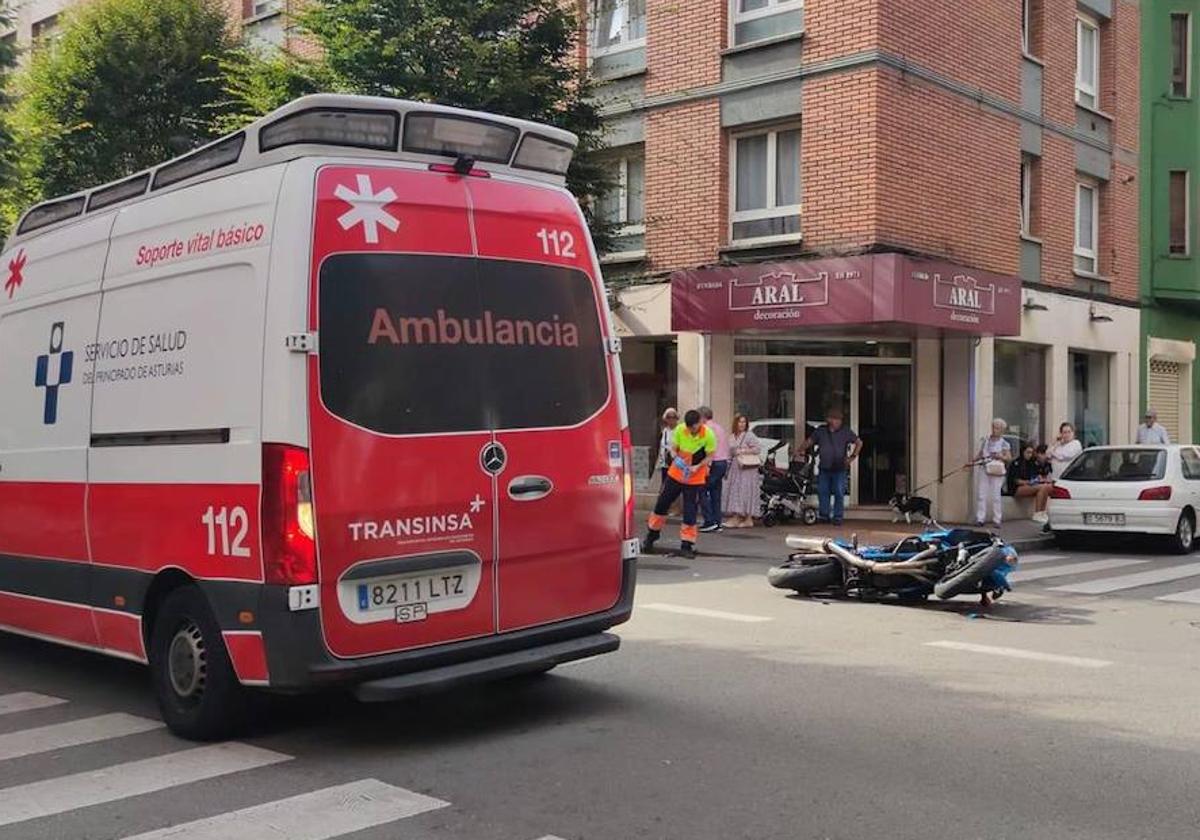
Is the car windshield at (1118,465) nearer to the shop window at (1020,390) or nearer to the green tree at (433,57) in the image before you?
the shop window at (1020,390)

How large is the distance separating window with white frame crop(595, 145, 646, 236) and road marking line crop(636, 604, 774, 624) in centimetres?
1008

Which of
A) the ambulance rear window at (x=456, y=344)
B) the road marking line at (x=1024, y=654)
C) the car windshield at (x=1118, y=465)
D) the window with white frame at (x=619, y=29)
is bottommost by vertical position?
the road marking line at (x=1024, y=654)

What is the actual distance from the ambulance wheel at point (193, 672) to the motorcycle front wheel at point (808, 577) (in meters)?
5.91

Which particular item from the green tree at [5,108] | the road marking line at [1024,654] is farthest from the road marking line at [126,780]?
the green tree at [5,108]

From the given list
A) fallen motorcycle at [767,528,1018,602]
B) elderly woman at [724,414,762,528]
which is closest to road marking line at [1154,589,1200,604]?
fallen motorcycle at [767,528,1018,602]

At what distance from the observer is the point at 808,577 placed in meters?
10.5

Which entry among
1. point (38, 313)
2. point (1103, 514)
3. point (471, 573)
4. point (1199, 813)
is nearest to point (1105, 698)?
point (1199, 813)

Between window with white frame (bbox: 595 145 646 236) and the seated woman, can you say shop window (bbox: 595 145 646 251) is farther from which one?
the seated woman

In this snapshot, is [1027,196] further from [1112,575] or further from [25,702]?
[25,702]

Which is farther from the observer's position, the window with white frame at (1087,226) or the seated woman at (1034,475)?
the window with white frame at (1087,226)

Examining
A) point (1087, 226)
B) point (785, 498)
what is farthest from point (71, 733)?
point (1087, 226)

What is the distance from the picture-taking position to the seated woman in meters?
18.8

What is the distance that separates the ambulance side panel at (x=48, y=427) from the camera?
6512mm

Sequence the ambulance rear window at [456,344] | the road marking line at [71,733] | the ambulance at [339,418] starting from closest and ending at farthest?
1. the ambulance at [339,418]
2. the ambulance rear window at [456,344]
3. the road marking line at [71,733]
